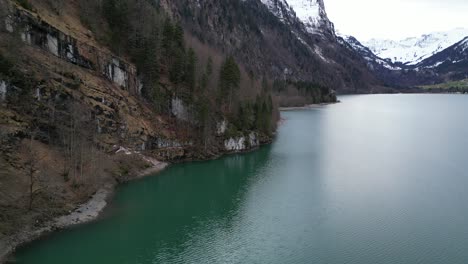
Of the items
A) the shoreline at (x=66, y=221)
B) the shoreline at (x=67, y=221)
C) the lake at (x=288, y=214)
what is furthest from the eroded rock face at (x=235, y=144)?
the shoreline at (x=66, y=221)

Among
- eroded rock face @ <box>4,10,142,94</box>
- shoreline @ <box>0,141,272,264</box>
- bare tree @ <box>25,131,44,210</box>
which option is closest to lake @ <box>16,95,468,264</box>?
shoreline @ <box>0,141,272,264</box>

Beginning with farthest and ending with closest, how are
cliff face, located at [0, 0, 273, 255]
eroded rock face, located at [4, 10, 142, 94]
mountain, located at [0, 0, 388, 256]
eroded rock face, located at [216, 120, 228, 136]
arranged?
eroded rock face, located at [216, 120, 228, 136], eroded rock face, located at [4, 10, 142, 94], mountain, located at [0, 0, 388, 256], cliff face, located at [0, 0, 273, 255]

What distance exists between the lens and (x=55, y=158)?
42.3 meters

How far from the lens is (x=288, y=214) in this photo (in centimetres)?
3944

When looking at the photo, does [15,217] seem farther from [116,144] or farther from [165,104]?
[165,104]

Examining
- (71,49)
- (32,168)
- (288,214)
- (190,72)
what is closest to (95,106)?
(71,49)

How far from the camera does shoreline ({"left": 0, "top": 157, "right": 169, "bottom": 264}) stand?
2919cm

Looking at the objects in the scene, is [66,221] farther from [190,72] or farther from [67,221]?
[190,72]

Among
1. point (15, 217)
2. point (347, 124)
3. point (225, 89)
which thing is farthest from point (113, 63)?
point (347, 124)

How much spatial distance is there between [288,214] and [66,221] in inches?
823

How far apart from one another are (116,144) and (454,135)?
232 ft

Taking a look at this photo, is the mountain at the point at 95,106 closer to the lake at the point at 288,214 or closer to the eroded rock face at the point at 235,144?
the eroded rock face at the point at 235,144

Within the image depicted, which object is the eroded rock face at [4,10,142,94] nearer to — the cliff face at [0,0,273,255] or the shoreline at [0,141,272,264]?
the cliff face at [0,0,273,255]

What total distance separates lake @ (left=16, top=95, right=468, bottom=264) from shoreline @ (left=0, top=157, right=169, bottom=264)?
0.79 meters
